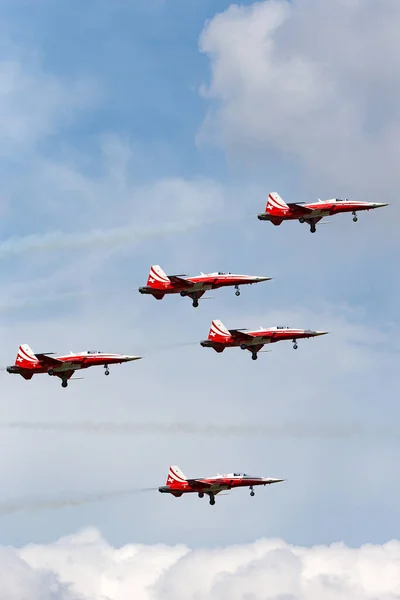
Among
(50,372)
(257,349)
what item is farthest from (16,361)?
(257,349)

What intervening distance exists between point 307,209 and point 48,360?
3220 centimetres

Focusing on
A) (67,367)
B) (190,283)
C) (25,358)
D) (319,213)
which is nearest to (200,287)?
(190,283)

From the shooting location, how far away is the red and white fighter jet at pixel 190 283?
459ft

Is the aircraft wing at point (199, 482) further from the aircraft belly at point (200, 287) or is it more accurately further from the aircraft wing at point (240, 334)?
the aircraft belly at point (200, 287)

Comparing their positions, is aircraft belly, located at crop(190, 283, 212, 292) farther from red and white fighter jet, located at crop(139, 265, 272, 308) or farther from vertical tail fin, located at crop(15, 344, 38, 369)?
vertical tail fin, located at crop(15, 344, 38, 369)

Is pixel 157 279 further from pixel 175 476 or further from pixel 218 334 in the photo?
pixel 175 476

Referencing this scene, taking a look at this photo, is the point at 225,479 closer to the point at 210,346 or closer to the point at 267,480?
the point at 267,480

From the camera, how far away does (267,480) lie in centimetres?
14762

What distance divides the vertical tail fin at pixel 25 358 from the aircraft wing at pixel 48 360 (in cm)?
70

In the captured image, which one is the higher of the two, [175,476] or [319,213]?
[319,213]

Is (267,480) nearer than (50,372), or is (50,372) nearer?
(50,372)

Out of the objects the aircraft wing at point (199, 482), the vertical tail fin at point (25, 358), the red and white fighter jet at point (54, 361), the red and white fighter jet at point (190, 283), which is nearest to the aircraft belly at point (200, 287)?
the red and white fighter jet at point (190, 283)

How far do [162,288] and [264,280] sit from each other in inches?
473

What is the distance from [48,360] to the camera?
133625 millimetres
